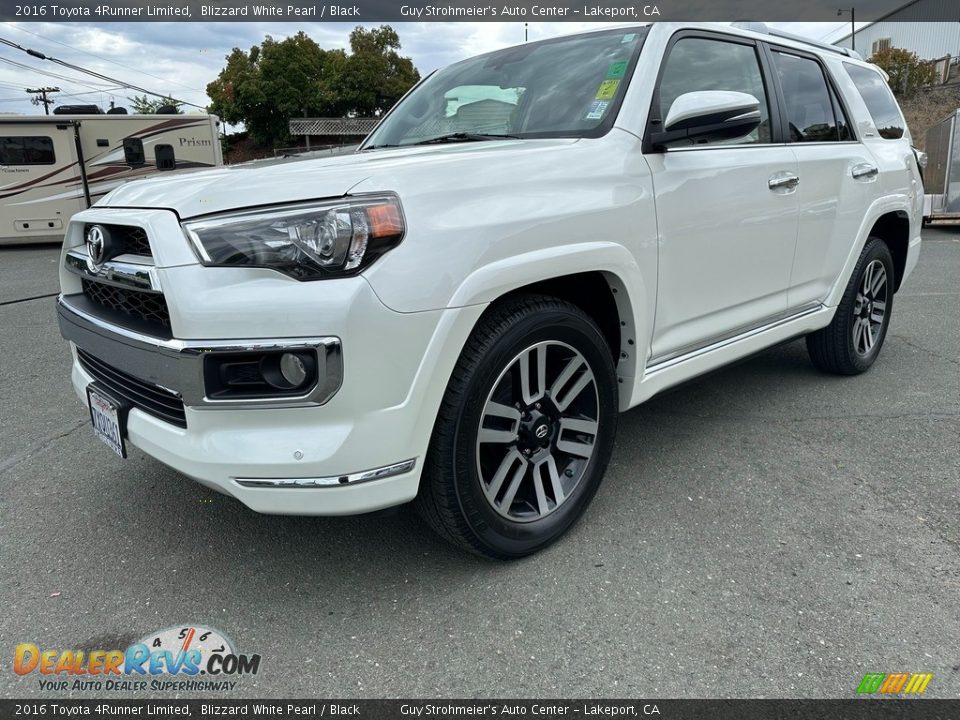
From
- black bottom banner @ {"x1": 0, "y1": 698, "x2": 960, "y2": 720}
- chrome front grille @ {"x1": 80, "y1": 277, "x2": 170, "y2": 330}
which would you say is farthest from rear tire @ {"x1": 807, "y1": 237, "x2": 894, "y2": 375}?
chrome front grille @ {"x1": 80, "y1": 277, "x2": 170, "y2": 330}

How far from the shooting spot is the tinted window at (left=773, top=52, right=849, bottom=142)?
136 inches

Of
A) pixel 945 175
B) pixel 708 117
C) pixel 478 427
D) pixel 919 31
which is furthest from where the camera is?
pixel 919 31

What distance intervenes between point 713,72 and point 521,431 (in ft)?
6.28

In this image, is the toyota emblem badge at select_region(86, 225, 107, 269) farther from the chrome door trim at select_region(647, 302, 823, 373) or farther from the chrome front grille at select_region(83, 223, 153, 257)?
the chrome door trim at select_region(647, 302, 823, 373)

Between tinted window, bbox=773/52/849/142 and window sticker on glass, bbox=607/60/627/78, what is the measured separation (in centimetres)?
120

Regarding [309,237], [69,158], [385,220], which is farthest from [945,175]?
[69,158]

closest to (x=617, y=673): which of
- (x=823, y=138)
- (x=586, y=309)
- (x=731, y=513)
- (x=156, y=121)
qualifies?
(x=731, y=513)

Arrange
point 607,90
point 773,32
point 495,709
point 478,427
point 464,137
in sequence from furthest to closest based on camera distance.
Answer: point 773,32, point 464,137, point 607,90, point 478,427, point 495,709

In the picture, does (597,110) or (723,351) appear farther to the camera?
(723,351)

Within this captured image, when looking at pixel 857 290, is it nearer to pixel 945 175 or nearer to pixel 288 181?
pixel 288 181

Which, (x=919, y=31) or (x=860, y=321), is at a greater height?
(x=919, y=31)

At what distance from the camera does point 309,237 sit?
5.97 ft

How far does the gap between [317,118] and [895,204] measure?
5280 cm

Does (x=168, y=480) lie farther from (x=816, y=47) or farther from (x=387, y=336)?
(x=816, y=47)
